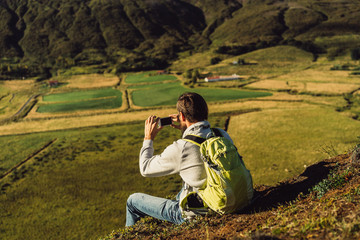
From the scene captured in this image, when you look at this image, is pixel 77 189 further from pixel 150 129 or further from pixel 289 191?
pixel 289 191

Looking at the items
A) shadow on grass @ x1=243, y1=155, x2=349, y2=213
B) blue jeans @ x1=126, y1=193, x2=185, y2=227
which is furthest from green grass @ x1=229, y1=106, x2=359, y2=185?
blue jeans @ x1=126, y1=193, x2=185, y2=227

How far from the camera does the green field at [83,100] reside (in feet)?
224

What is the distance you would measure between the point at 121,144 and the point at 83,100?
1779 inches

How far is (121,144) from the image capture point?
3916 centimetres

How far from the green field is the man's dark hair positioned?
6372 centimetres

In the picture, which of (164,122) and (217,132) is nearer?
(217,132)

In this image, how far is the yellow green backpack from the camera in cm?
474

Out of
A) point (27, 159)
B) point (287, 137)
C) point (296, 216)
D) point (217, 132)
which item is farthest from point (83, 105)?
point (296, 216)

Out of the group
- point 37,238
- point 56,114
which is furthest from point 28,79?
point 37,238

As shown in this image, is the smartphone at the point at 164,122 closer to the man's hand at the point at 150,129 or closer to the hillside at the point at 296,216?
the man's hand at the point at 150,129

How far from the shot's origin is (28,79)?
416 feet

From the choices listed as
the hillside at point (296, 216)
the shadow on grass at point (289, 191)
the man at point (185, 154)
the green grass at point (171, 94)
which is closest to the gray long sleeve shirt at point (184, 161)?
the man at point (185, 154)

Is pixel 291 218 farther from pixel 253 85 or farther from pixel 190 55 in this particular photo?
pixel 190 55

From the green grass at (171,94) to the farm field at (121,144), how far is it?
34 centimetres
